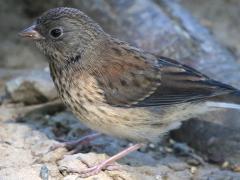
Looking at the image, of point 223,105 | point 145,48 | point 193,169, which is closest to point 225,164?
point 193,169

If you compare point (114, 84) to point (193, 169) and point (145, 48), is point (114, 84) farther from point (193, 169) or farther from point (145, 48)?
point (145, 48)

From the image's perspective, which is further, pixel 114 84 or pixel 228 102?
pixel 228 102

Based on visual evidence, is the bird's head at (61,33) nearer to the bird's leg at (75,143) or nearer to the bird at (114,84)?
the bird at (114,84)

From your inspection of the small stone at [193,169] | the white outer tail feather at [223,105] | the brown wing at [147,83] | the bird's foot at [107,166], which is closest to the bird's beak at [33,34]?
the brown wing at [147,83]

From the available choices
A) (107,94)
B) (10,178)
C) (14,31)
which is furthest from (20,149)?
(14,31)

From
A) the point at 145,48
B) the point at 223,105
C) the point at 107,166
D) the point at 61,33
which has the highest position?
the point at 61,33

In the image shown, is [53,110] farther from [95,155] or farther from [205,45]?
[205,45]
